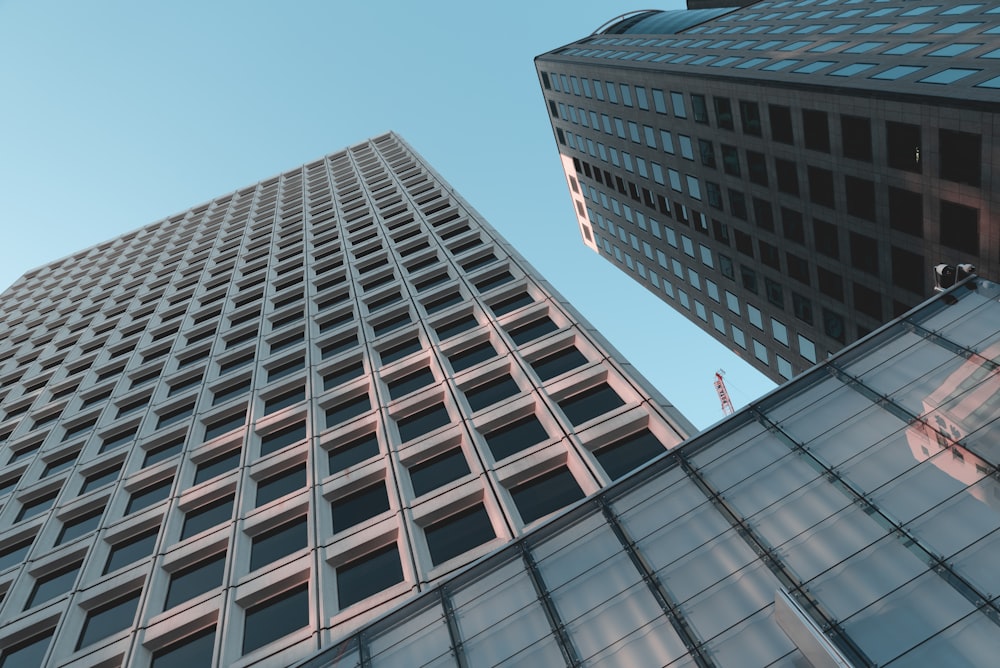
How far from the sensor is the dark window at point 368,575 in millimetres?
19234

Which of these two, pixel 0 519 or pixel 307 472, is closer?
pixel 307 472

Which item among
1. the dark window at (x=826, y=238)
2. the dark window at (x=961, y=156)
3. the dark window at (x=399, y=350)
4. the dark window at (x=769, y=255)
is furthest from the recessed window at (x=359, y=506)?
the dark window at (x=769, y=255)

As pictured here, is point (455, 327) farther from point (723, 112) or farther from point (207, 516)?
point (723, 112)

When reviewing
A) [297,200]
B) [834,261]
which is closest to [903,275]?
[834,261]

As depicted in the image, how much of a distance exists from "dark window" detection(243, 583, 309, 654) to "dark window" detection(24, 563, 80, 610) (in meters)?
7.78

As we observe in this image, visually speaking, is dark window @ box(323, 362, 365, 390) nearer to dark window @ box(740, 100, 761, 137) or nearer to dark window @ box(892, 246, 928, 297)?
dark window @ box(740, 100, 761, 137)

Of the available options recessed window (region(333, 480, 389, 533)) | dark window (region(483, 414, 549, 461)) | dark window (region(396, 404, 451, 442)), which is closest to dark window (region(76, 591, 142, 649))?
recessed window (region(333, 480, 389, 533))

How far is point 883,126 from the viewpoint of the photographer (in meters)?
26.5

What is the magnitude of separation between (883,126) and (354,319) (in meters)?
24.0

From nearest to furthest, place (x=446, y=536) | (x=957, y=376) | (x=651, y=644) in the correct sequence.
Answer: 1. (x=651, y=644)
2. (x=957, y=376)
3. (x=446, y=536)

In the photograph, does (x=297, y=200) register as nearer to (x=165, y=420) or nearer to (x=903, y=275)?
(x=165, y=420)

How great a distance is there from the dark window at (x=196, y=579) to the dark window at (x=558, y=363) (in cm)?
1229

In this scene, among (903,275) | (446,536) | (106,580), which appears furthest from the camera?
(903,275)

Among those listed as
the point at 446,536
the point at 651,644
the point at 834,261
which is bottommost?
the point at 834,261
